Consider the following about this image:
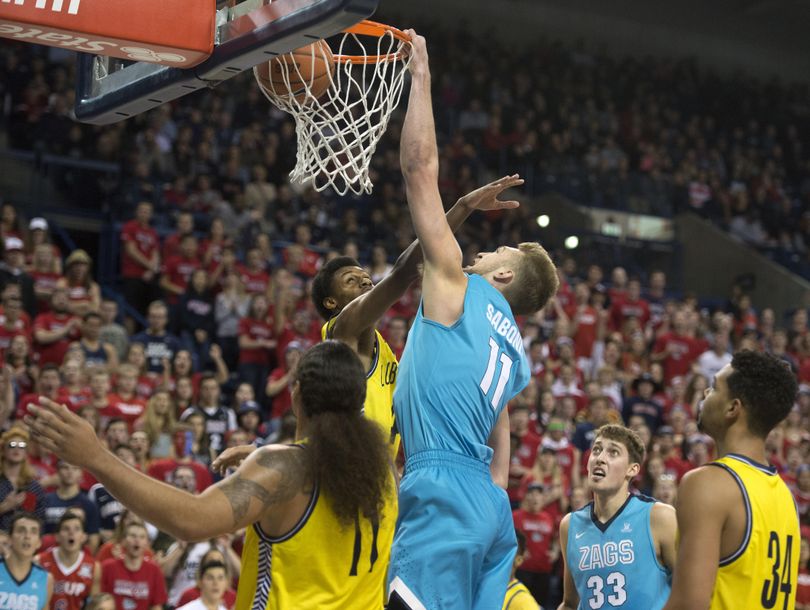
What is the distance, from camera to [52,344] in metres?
10.2

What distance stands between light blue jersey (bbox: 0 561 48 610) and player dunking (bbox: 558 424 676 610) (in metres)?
3.82

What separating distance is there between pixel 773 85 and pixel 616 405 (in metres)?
14.3

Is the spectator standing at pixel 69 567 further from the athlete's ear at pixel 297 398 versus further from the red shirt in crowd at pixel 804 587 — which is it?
the red shirt in crowd at pixel 804 587

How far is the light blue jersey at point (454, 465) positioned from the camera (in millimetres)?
3730

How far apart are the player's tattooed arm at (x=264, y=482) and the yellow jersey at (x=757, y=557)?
144cm

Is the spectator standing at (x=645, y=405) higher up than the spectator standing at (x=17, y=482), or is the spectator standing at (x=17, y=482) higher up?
the spectator standing at (x=645, y=405)

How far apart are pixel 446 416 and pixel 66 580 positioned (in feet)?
16.3

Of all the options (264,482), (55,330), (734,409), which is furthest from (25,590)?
(734,409)

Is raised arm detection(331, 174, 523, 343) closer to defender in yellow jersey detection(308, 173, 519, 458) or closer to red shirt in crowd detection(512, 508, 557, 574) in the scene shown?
defender in yellow jersey detection(308, 173, 519, 458)

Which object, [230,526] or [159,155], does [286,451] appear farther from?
[159,155]

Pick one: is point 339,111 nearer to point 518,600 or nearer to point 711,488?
point 711,488

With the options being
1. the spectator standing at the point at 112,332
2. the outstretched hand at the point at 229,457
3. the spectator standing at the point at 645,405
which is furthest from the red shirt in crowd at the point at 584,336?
the outstretched hand at the point at 229,457

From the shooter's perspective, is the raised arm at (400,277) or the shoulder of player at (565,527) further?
the shoulder of player at (565,527)

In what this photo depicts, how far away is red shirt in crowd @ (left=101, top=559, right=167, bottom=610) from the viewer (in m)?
8.03
